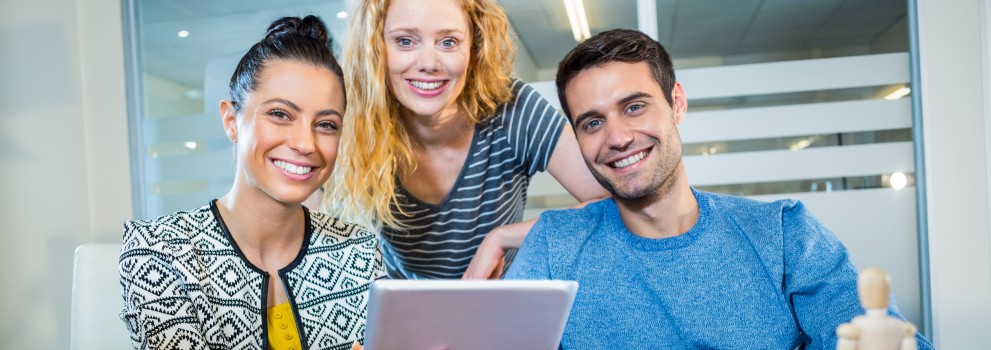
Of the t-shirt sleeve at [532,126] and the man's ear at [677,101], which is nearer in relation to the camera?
the man's ear at [677,101]

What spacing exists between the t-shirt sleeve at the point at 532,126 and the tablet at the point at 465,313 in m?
1.03

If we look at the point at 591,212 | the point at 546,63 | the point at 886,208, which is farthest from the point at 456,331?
the point at 886,208

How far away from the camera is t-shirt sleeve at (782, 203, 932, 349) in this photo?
128 cm

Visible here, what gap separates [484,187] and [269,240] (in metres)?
0.65

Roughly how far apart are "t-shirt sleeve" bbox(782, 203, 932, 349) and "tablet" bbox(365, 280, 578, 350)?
22.5 inches

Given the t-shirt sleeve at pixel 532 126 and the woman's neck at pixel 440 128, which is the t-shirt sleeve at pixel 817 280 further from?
the woman's neck at pixel 440 128

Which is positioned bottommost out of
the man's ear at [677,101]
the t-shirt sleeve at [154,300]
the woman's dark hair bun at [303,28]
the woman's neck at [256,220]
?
→ the t-shirt sleeve at [154,300]

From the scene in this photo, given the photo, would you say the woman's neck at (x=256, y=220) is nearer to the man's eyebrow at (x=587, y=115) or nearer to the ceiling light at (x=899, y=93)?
the man's eyebrow at (x=587, y=115)

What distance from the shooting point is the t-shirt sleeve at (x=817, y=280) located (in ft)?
4.18

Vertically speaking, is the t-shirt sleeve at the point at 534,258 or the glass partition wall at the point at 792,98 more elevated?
the glass partition wall at the point at 792,98

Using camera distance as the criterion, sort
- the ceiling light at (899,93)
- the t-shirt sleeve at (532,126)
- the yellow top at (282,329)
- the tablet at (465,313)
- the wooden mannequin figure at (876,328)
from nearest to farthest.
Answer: the wooden mannequin figure at (876,328), the tablet at (465,313), the yellow top at (282,329), the t-shirt sleeve at (532,126), the ceiling light at (899,93)

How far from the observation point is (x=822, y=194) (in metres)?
2.95

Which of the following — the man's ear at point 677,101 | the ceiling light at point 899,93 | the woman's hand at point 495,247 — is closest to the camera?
the man's ear at point 677,101

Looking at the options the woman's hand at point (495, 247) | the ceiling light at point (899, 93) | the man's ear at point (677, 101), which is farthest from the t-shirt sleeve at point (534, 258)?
the ceiling light at point (899, 93)
